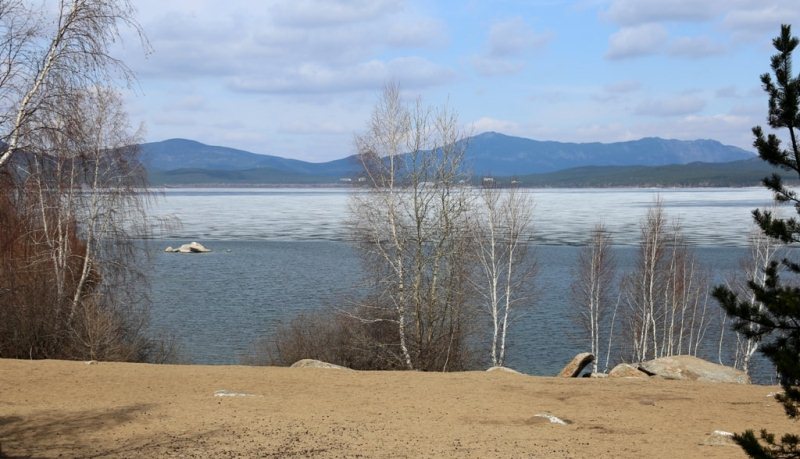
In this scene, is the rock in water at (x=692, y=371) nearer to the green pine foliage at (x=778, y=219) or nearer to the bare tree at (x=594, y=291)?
the green pine foliage at (x=778, y=219)

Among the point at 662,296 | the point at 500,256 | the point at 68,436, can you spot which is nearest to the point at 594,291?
the point at 500,256

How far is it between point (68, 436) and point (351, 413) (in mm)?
5036

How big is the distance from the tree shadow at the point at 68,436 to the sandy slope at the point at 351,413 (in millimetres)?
18

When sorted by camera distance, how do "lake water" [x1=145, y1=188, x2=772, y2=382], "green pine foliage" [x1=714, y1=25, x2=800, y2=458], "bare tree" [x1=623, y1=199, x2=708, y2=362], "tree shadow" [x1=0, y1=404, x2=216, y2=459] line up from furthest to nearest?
"bare tree" [x1=623, y1=199, x2=708, y2=362] < "lake water" [x1=145, y1=188, x2=772, y2=382] < "tree shadow" [x1=0, y1=404, x2=216, y2=459] < "green pine foliage" [x1=714, y1=25, x2=800, y2=458]

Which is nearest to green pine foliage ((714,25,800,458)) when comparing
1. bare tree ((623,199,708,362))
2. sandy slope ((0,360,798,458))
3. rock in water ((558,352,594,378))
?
sandy slope ((0,360,798,458))

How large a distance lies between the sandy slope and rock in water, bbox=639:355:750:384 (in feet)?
9.22

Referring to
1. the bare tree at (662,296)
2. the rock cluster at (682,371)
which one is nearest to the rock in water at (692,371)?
the rock cluster at (682,371)

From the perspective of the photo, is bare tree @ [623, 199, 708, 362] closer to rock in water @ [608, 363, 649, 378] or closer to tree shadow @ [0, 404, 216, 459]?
rock in water @ [608, 363, 649, 378]

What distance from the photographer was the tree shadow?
466 inches

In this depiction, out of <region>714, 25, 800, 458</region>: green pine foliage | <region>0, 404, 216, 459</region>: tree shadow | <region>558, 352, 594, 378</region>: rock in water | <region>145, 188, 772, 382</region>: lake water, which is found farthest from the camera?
<region>145, 188, 772, 382</region>: lake water

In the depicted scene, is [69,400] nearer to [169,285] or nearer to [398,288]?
[398,288]

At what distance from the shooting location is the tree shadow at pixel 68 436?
11.8 meters

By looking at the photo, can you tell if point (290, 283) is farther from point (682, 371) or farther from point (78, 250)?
point (682, 371)

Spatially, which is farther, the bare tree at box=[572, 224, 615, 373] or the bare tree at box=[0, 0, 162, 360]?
the bare tree at box=[572, 224, 615, 373]
